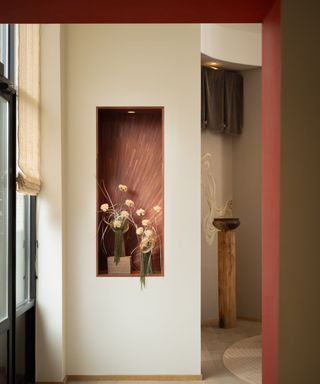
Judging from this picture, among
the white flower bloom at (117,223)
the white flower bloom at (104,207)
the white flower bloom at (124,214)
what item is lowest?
the white flower bloom at (117,223)

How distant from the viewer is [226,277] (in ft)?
21.4

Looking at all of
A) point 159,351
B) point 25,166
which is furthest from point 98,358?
point 25,166

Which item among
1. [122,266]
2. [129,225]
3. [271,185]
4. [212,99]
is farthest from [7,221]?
[212,99]

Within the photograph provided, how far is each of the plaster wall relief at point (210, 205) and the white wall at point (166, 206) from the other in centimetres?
200

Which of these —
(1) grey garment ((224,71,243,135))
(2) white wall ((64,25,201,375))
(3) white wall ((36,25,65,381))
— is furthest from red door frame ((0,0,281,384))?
(1) grey garment ((224,71,243,135))

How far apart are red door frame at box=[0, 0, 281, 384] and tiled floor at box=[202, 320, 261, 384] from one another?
2464mm

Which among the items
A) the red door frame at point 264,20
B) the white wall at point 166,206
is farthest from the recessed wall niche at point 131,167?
the red door frame at point 264,20

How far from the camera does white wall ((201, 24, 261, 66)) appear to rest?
6.18 metres

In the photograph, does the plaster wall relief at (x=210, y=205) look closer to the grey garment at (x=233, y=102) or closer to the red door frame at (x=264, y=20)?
the grey garment at (x=233, y=102)

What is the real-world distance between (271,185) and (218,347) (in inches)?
155

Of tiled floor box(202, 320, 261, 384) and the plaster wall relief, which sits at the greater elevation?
the plaster wall relief

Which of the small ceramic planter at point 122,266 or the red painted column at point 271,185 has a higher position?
the red painted column at point 271,185

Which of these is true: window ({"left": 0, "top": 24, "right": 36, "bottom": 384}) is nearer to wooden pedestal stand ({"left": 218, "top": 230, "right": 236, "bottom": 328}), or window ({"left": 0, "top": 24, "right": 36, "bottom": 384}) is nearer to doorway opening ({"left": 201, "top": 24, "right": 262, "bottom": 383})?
doorway opening ({"left": 201, "top": 24, "right": 262, "bottom": 383})

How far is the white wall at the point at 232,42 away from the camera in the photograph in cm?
618
